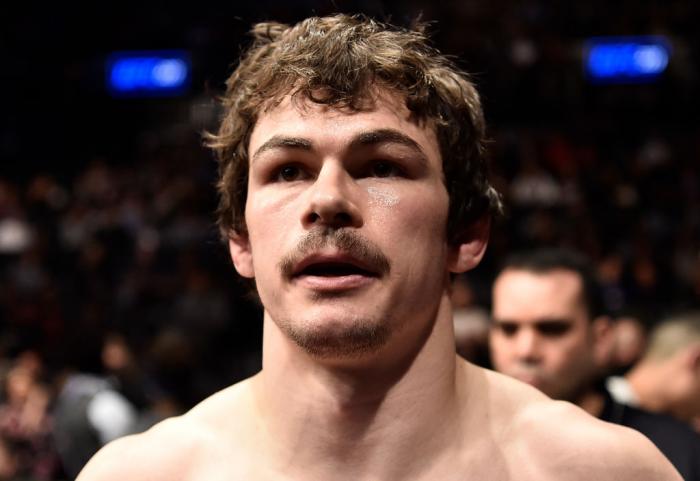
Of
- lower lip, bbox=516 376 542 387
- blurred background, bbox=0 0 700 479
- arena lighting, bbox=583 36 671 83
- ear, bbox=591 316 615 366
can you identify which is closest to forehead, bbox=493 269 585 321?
ear, bbox=591 316 615 366

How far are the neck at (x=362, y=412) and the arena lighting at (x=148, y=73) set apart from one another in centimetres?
1090

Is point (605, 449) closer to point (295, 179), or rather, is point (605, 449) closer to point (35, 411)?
point (295, 179)

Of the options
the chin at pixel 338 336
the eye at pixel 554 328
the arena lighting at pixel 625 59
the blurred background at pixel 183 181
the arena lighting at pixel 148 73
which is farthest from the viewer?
the arena lighting at pixel 148 73

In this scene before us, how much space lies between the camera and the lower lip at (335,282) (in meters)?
1.83

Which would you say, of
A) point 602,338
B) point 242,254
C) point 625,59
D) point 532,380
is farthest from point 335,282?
point 625,59

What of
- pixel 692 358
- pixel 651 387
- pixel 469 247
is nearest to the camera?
pixel 469 247

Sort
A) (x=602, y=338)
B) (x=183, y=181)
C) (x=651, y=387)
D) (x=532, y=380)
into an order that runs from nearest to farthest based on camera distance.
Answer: (x=532, y=380) < (x=602, y=338) < (x=651, y=387) < (x=183, y=181)

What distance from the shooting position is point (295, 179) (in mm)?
1951

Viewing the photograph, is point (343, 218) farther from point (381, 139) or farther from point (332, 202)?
point (381, 139)

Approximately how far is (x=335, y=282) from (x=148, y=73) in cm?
1126

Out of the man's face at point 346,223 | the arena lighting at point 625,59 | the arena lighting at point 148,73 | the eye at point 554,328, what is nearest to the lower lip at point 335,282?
the man's face at point 346,223

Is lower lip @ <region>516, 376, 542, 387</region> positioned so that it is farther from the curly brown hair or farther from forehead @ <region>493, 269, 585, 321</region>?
the curly brown hair

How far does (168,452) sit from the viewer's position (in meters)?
2.02

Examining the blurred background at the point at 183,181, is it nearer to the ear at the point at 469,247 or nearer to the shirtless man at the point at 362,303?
the shirtless man at the point at 362,303
